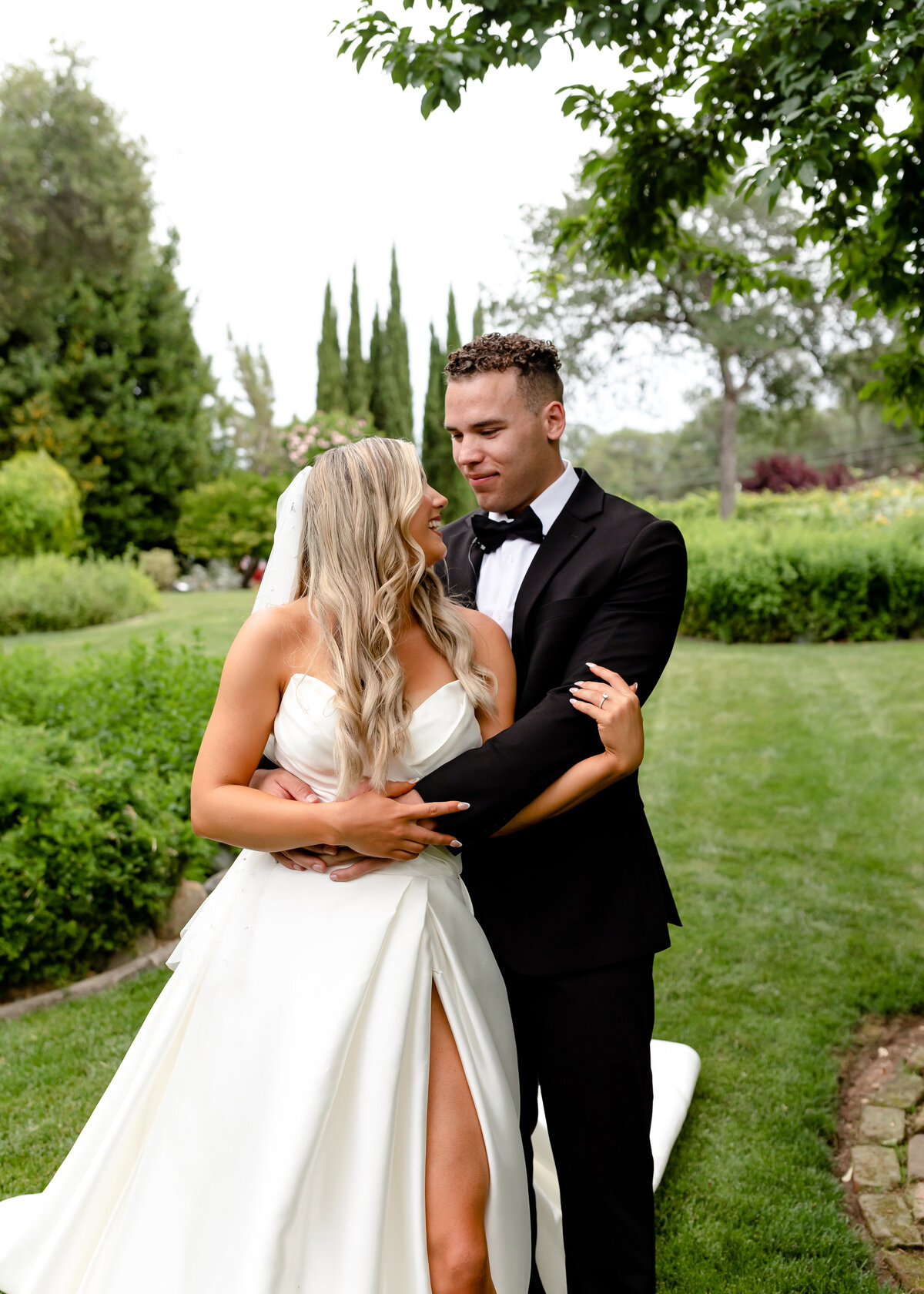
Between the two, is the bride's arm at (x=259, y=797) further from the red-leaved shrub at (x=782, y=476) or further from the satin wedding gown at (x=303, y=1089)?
the red-leaved shrub at (x=782, y=476)

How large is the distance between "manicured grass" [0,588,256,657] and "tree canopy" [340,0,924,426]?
7418mm

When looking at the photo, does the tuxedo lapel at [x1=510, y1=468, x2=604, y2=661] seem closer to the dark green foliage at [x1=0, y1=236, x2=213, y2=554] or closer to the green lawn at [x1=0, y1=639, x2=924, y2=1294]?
the green lawn at [x1=0, y1=639, x2=924, y2=1294]

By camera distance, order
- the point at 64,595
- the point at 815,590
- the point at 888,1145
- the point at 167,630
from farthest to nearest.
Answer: the point at 64,595, the point at 167,630, the point at 815,590, the point at 888,1145

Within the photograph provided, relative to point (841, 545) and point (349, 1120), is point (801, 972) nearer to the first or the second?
point (349, 1120)

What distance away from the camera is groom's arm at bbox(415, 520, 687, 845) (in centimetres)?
219

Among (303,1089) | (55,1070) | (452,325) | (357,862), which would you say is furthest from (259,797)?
(452,325)

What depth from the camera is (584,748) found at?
227cm

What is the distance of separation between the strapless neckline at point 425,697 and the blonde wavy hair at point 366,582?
0.02 meters

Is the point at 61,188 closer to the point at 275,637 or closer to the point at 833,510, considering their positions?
the point at 833,510

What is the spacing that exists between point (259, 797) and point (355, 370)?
36.5 meters

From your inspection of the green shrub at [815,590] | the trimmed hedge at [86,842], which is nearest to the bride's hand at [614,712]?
the trimmed hedge at [86,842]

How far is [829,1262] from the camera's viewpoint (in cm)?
291

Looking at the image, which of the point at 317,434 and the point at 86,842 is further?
the point at 317,434

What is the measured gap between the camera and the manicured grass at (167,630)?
1216cm
